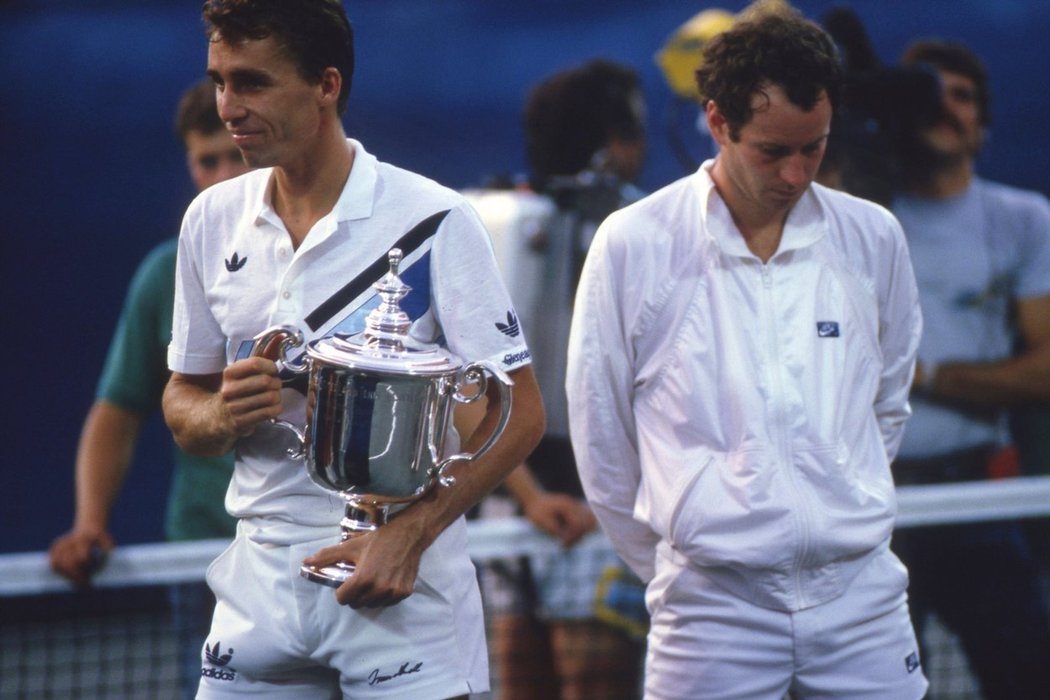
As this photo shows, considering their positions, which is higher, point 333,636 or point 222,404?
point 222,404

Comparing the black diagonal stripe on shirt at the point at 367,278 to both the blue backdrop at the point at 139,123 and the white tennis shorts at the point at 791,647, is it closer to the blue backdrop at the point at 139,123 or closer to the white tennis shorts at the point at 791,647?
the white tennis shorts at the point at 791,647

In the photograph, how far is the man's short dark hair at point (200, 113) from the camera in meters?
4.17

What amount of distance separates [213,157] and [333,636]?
5.58ft

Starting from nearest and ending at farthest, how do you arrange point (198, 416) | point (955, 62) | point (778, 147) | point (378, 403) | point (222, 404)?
point (378, 403), point (222, 404), point (198, 416), point (778, 147), point (955, 62)

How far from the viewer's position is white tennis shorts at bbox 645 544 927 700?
124 inches

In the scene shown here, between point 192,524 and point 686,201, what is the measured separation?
162 cm

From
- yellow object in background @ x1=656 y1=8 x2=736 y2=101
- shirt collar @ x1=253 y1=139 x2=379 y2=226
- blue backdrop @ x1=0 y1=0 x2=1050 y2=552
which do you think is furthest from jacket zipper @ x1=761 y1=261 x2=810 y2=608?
blue backdrop @ x1=0 y1=0 x2=1050 y2=552

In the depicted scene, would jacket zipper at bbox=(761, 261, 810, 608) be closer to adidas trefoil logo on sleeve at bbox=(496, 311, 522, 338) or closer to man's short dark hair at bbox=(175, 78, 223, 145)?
adidas trefoil logo on sleeve at bbox=(496, 311, 522, 338)

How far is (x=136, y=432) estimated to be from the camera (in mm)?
4223

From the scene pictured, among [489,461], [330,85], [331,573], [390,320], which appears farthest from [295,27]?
[331,573]

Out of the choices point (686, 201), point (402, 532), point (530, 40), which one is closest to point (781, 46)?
point (686, 201)

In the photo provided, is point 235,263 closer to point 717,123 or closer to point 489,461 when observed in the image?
point 489,461

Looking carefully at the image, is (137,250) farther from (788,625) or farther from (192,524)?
(788,625)

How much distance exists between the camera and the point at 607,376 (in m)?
3.30
